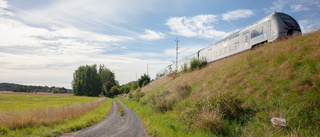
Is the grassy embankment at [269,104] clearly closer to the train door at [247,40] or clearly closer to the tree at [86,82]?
the train door at [247,40]

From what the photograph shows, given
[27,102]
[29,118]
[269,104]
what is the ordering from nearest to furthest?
[269,104] → [29,118] → [27,102]

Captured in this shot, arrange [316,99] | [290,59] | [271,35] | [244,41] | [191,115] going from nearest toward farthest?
[316,99], [191,115], [290,59], [271,35], [244,41]

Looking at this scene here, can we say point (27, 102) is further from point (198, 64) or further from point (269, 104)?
point (269, 104)

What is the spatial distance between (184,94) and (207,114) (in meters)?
8.43

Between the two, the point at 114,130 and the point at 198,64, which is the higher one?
the point at 198,64

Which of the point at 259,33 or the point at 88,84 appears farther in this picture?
the point at 88,84

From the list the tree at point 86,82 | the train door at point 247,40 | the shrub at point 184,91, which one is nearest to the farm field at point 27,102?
the shrub at point 184,91

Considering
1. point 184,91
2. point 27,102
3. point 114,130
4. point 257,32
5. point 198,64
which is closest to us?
point 114,130

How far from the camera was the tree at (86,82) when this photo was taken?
84.9m

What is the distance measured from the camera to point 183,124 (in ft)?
30.4

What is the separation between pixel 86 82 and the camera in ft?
280

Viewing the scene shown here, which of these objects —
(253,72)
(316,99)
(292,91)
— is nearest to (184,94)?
(253,72)

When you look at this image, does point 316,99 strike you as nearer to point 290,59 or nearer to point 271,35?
point 290,59

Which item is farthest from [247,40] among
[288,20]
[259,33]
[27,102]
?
[27,102]
